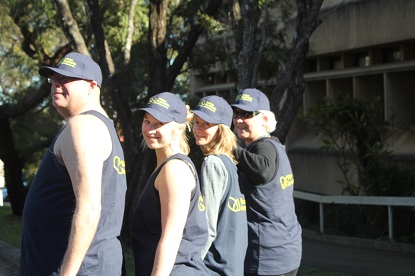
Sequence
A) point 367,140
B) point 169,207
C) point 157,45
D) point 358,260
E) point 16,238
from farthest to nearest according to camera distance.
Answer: point 16,238 → point 367,140 → point 157,45 → point 358,260 → point 169,207

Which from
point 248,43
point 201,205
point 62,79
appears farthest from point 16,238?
point 62,79

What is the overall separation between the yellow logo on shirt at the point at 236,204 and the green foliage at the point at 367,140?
929 cm

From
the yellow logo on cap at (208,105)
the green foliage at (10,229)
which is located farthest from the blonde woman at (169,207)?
the green foliage at (10,229)

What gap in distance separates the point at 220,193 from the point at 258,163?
0.58 m

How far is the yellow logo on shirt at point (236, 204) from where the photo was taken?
4.75m

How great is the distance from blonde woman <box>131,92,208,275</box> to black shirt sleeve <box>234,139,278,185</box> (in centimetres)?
84

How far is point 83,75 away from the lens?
399cm

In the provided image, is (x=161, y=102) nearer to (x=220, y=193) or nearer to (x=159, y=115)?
(x=159, y=115)

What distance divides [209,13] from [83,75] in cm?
953

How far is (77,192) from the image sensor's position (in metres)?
3.69

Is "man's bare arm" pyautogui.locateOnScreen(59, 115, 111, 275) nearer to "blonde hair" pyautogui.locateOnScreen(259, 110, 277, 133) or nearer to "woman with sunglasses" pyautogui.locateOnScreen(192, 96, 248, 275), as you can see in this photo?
"woman with sunglasses" pyautogui.locateOnScreen(192, 96, 248, 275)

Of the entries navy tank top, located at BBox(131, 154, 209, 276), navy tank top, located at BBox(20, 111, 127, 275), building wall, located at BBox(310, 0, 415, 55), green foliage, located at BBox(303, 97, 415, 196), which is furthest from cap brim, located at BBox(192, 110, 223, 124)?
building wall, located at BBox(310, 0, 415, 55)

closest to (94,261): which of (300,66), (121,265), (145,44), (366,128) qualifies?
(121,265)

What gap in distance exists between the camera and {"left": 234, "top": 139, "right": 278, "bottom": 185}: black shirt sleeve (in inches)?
203
